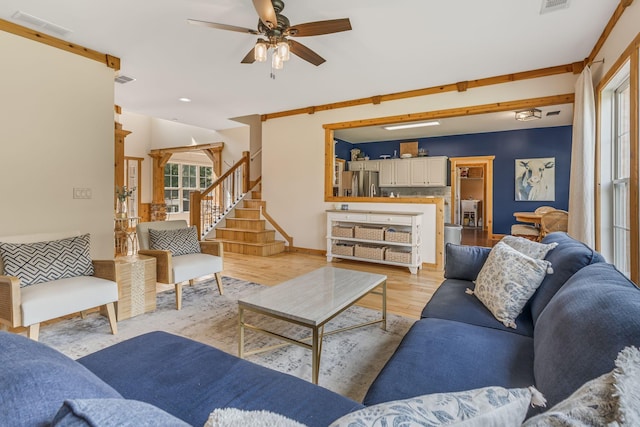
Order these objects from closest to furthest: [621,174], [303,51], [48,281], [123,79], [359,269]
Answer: [48,281]
[621,174]
[303,51]
[123,79]
[359,269]

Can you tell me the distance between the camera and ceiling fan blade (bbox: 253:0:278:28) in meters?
2.30

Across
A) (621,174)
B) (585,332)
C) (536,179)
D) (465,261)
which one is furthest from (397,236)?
(536,179)

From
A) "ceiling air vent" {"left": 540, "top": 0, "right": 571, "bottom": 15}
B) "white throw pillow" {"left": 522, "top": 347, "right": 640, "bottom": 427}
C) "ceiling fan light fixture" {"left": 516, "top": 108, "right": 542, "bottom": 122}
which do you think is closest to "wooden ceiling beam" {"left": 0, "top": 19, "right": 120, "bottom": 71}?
"ceiling air vent" {"left": 540, "top": 0, "right": 571, "bottom": 15}

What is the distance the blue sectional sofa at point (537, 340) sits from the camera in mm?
899

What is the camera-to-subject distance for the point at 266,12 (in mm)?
2391

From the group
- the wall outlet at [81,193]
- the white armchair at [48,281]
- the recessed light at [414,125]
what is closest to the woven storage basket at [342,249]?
the recessed light at [414,125]

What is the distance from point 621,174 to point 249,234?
5285 millimetres

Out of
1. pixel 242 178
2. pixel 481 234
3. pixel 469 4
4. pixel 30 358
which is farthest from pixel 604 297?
pixel 481 234

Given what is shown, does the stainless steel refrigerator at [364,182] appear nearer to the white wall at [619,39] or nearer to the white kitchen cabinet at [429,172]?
the white kitchen cabinet at [429,172]

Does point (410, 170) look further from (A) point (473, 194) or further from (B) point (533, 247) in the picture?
(B) point (533, 247)

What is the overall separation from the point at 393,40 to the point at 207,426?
142 inches

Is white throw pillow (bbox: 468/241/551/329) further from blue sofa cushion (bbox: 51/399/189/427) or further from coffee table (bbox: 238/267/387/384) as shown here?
blue sofa cushion (bbox: 51/399/189/427)

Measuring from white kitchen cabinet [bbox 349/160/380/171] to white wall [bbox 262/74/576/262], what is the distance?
2.88 m

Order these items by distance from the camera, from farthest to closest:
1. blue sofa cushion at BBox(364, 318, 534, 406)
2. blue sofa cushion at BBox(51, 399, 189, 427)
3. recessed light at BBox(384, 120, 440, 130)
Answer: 1. recessed light at BBox(384, 120, 440, 130)
2. blue sofa cushion at BBox(364, 318, 534, 406)
3. blue sofa cushion at BBox(51, 399, 189, 427)
